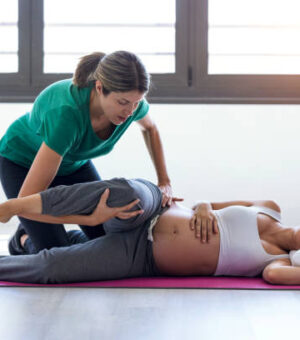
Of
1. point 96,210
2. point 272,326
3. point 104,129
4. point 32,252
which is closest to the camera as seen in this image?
point 272,326

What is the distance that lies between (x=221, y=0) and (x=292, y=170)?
1222 mm

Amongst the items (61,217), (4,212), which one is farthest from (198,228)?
(4,212)

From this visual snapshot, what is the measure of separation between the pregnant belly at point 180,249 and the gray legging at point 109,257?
4 centimetres

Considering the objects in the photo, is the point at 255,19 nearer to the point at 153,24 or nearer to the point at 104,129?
the point at 153,24

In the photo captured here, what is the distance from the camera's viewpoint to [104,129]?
2.39 metres

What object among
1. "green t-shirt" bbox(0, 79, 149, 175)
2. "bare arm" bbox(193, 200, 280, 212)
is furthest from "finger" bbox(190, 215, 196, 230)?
"green t-shirt" bbox(0, 79, 149, 175)

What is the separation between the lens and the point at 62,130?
2143mm

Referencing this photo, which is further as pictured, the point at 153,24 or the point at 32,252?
the point at 153,24

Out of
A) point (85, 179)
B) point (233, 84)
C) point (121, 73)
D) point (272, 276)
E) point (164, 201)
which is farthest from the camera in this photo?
point (233, 84)

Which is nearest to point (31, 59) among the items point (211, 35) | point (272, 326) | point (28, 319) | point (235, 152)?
point (211, 35)

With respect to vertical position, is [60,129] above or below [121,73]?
below

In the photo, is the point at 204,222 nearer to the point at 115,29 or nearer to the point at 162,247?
the point at 162,247

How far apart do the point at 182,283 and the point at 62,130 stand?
73cm

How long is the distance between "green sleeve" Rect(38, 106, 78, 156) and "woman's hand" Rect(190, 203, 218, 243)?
0.58m
